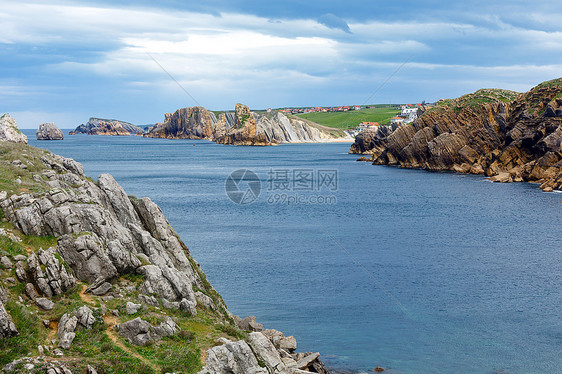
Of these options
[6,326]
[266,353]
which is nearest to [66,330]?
[6,326]

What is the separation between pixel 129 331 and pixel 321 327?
16.7 meters

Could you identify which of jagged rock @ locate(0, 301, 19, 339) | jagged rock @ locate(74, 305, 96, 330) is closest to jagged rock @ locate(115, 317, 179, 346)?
jagged rock @ locate(74, 305, 96, 330)

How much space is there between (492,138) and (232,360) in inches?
4841

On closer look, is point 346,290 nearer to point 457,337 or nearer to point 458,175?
point 457,337

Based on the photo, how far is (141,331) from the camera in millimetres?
21031

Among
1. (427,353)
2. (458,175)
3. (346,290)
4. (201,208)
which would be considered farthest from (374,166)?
(427,353)

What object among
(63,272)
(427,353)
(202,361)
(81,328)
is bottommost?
(427,353)

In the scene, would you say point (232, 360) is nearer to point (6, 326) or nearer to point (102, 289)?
point (102, 289)

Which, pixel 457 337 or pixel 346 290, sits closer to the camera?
pixel 457 337

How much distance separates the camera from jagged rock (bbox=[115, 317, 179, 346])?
20641 millimetres

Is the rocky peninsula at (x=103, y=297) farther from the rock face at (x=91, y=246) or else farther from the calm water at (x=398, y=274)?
the calm water at (x=398, y=274)

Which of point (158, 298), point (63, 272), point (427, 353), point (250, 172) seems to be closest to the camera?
point (63, 272)

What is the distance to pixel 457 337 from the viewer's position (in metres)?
32.9

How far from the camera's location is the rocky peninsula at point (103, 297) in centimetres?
1911
